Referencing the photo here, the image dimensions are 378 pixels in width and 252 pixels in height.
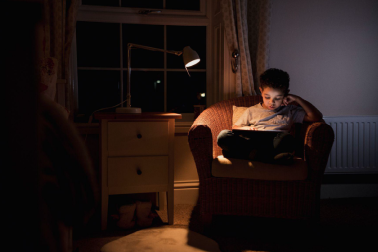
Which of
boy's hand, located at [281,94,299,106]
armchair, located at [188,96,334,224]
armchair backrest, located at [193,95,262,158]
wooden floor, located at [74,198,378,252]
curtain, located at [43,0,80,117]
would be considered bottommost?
wooden floor, located at [74,198,378,252]

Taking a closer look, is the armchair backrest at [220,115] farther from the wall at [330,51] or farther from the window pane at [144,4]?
the window pane at [144,4]

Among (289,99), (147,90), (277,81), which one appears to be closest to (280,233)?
(289,99)

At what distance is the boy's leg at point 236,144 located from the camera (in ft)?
5.08

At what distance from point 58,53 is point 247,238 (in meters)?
1.78

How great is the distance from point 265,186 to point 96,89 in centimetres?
164

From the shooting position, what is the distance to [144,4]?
2.41 meters

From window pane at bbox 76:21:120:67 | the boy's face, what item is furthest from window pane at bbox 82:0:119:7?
the boy's face

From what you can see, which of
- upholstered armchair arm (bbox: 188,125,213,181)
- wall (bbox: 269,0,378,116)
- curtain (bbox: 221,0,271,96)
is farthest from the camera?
wall (bbox: 269,0,378,116)

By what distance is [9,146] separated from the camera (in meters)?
0.22

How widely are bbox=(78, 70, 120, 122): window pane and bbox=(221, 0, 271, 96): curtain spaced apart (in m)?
1.04

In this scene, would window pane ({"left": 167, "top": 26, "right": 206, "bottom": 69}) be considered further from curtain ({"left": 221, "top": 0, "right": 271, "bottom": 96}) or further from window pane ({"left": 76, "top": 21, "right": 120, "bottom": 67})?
window pane ({"left": 76, "top": 21, "right": 120, "bottom": 67})

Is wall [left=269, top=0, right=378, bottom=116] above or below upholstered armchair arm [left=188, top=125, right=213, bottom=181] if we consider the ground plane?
above

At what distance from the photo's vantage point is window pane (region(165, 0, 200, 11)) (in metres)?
2.46

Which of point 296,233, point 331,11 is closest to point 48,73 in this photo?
point 296,233
